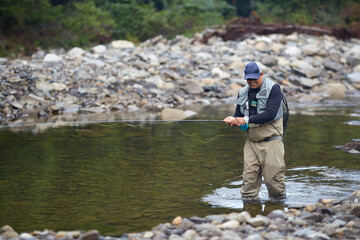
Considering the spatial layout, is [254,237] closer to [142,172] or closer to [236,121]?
[236,121]

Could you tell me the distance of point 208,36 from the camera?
26062 mm

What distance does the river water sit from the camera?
A: 6273mm

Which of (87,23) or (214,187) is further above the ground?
(87,23)

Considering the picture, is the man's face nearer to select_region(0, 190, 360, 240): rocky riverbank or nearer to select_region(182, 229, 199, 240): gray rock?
select_region(0, 190, 360, 240): rocky riverbank

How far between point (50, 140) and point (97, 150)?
147cm

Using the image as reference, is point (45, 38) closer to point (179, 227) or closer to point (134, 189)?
point (134, 189)

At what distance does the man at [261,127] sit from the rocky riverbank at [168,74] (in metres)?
8.68

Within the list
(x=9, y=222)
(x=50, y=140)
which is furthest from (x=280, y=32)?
(x=9, y=222)

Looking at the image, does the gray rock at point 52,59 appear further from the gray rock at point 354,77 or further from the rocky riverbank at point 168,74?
the gray rock at point 354,77

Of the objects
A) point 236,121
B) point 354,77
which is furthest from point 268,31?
point 236,121

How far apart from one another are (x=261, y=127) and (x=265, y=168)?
0.44 meters

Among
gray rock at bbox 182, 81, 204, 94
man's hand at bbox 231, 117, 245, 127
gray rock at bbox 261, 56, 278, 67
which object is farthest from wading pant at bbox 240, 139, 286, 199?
gray rock at bbox 261, 56, 278, 67

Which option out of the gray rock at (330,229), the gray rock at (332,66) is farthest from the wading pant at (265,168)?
the gray rock at (332,66)

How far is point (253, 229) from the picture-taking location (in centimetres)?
502
